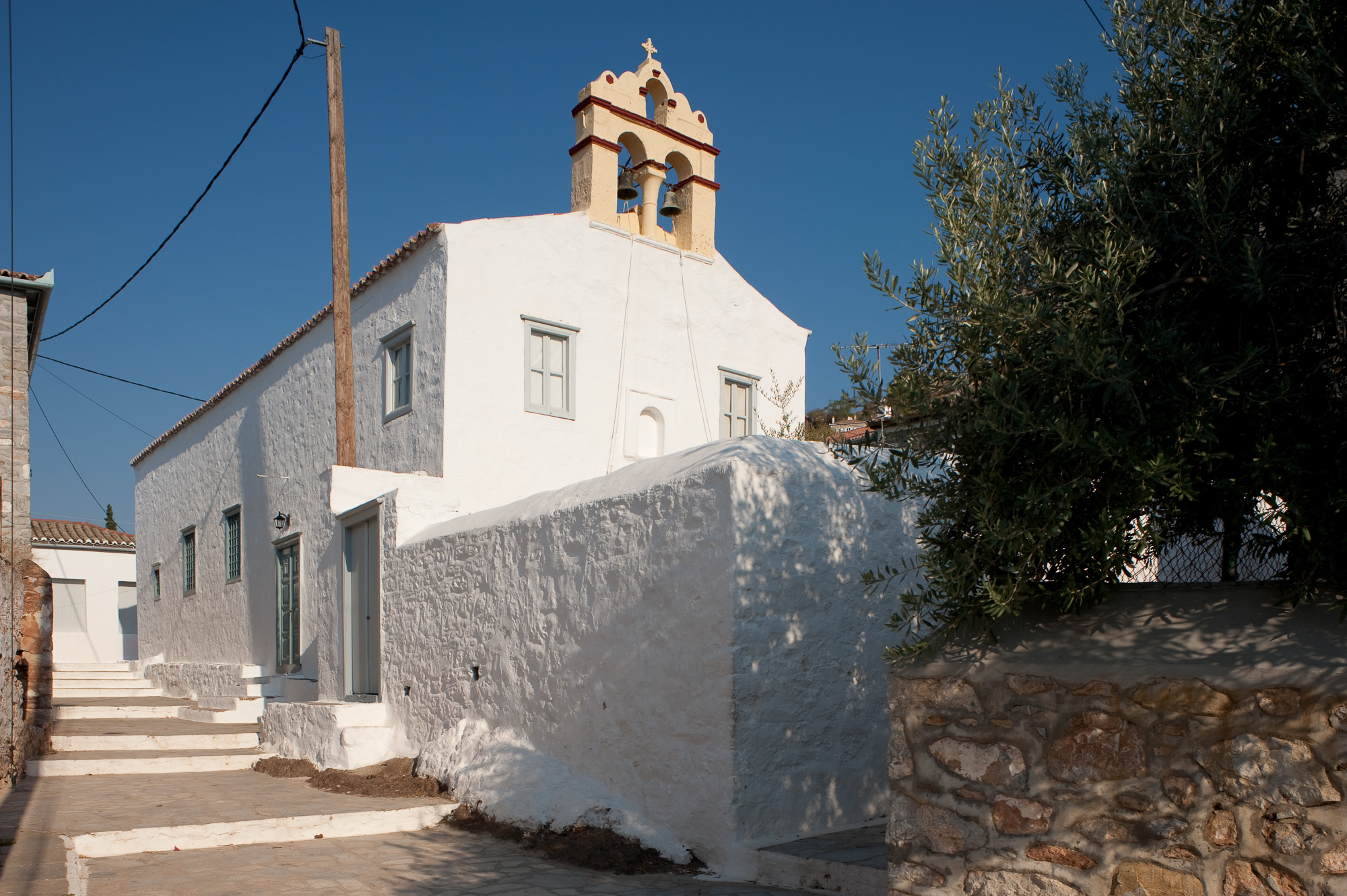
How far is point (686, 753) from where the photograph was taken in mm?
5805

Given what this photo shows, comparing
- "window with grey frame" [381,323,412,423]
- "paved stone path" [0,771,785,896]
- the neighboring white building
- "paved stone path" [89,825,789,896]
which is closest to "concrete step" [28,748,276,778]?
"paved stone path" [0,771,785,896]

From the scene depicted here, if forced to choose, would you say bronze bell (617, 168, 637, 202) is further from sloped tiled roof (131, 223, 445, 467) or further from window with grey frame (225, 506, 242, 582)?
window with grey frame (225, 506, 242, 582)

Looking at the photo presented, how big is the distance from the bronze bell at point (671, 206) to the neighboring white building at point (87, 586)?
60.1 ft

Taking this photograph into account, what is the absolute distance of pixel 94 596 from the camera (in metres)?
24.6

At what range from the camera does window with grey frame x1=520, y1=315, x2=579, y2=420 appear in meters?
11.6

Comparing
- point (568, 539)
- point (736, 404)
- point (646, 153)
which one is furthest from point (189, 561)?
point (568, 539)

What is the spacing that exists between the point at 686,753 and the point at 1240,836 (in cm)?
326

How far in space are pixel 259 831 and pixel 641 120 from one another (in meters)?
9.42

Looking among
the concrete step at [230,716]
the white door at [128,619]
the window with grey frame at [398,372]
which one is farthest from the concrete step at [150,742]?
the white door at [128,619]

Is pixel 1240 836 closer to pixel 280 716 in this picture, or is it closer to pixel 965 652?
pixel 965 652

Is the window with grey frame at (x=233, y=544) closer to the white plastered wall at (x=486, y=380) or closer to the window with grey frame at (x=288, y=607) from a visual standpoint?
the white plastered wall at (x=486, y=380)

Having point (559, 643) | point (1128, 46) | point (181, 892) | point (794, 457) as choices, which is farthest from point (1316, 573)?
point (181, 892)

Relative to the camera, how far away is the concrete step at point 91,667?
1783cm

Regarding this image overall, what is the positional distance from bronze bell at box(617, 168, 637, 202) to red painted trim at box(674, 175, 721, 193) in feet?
2.79
